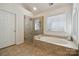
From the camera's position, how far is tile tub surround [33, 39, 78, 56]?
124 centimetres

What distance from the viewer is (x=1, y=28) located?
1382 mm

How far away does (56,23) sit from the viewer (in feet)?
4.63

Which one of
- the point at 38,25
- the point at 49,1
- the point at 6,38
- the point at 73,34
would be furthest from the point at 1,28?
the point at 73,34

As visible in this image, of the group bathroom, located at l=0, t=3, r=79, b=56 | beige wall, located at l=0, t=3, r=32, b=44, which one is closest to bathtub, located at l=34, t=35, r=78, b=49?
bathroom, located at l=0, t=3, r=79, b=56

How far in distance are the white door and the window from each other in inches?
35.0

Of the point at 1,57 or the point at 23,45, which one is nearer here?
the point at 1,57

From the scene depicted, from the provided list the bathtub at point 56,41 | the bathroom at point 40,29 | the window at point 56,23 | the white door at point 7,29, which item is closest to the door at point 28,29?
the bathroom at point 40,29

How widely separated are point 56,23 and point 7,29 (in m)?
1.22

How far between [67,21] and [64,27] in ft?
0.48

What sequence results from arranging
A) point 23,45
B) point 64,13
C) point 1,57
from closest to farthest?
point 1,57
point 64,13
point 23,45

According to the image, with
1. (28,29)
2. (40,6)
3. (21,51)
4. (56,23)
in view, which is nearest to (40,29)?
(28,29)

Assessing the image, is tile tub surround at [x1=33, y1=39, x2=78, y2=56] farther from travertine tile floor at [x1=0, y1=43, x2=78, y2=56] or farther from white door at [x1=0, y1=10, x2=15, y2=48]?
white door at [x1=0, y1=10, x2=15, y2=48]

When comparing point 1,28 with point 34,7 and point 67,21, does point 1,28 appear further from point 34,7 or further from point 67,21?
point 67,21

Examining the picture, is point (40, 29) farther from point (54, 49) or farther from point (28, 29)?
point (54, 49)
